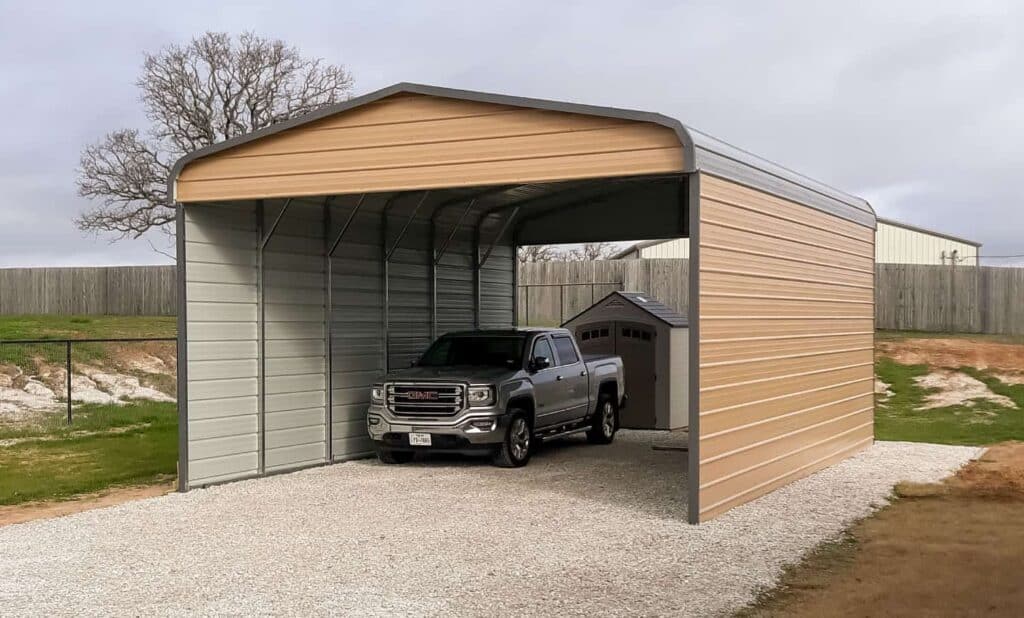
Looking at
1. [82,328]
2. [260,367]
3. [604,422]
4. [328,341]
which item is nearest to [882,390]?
[604,422]

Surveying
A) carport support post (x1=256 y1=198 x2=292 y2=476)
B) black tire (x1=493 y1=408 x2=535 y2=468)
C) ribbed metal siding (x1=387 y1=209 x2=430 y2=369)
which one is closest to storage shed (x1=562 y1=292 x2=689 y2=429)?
ribbed metal siding (x1=387 y1=209 x2=430 y2=369)

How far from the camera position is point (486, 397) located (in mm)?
13375

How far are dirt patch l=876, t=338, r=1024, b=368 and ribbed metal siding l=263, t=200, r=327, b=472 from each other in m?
18.1

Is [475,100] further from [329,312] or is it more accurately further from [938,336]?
[938,336]

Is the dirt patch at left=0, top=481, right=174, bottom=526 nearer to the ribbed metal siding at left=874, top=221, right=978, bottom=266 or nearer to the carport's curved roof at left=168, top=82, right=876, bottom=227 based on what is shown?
the carport's curved roof at left=168, top=82, right=876, bottom=227

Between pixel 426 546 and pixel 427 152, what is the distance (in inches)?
160

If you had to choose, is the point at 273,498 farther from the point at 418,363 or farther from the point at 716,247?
the point at 716,247

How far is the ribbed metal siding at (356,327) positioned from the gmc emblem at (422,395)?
0.95 meters

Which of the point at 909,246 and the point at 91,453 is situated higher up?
the point at 909,246

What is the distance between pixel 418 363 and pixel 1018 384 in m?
16.2

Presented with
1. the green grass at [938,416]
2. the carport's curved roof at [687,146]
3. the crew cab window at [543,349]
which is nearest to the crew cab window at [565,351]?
the crew cab window at [543,349]

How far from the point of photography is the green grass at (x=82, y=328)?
29.4 meters

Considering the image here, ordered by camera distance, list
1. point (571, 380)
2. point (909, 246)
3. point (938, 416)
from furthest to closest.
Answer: point (909, 246)
point (938, 416)
point (571, 380)

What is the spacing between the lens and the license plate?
1353 cm
